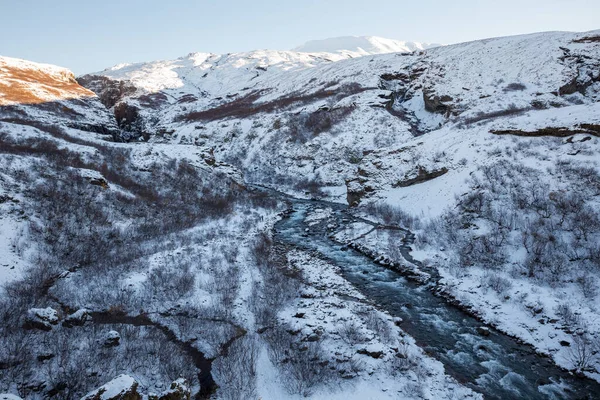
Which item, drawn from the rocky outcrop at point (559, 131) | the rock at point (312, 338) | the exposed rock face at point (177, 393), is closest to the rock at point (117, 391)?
the exposed rock face at point (177, 393)

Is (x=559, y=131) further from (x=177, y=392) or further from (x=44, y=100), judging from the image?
(x=44, y=100)

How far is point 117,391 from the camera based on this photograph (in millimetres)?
5559

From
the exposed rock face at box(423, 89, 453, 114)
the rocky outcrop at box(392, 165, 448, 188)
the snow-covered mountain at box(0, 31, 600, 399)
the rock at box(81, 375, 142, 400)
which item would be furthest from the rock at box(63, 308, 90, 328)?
the exposed rock face at box(423, 89, 453, 114)

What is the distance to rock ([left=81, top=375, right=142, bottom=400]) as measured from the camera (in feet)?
17.7

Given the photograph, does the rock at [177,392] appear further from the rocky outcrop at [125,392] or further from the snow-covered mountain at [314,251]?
the snow-covered mountain at [314,251]

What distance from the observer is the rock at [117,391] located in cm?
540

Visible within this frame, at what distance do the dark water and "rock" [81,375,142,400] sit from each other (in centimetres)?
738

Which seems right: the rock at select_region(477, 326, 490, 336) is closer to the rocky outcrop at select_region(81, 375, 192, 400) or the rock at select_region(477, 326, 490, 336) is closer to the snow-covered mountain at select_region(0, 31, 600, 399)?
the snow-covered mountain at select_region(0, 31, 600, 399)

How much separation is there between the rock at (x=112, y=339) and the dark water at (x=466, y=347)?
833cm

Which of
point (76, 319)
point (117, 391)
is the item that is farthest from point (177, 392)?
point (76, 319)

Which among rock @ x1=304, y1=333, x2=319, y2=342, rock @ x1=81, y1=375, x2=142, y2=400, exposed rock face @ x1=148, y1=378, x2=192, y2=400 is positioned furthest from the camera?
rock @ x1=304, y1=333, x2=319, y2=342

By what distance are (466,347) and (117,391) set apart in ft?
29.1

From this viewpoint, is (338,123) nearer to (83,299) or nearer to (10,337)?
(83,299)

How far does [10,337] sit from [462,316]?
1292 cm
